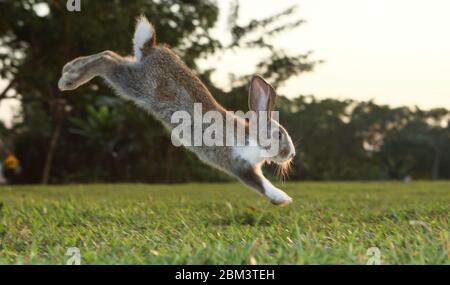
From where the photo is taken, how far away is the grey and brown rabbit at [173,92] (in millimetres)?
3391

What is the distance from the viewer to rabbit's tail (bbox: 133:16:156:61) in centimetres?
426

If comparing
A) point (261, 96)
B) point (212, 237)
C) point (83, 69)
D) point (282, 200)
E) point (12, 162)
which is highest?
point (83, 69)

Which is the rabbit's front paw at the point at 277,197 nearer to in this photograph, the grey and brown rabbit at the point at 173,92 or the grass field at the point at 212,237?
the grey and brown rabbit at the point at 173,92

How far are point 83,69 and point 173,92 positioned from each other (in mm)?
734

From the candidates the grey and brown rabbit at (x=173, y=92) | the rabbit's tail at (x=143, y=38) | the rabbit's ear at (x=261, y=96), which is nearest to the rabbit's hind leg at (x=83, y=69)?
the grey and brown rabbit at (x=173, y=92)

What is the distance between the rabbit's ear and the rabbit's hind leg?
1359mm

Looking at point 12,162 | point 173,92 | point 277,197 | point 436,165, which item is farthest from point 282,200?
point 436,165

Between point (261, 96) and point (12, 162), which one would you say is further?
point (12, 162)

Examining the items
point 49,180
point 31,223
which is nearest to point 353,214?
point 31,223

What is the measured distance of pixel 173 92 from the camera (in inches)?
150

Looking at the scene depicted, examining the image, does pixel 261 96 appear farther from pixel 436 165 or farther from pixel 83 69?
pixel 436 165

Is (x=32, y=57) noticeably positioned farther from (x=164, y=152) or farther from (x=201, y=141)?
(x=201, y=141)

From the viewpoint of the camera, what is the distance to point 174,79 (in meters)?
3.90
